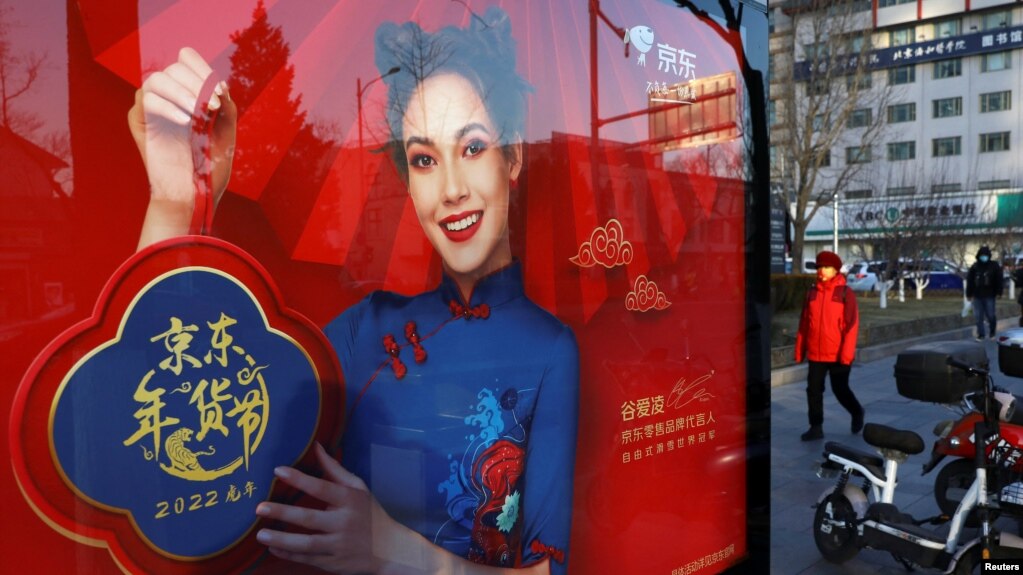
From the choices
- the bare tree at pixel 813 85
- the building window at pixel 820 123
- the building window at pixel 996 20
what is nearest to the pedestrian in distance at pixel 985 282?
the bare tree at pixel 813 85

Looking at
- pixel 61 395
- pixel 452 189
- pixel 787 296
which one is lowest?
pixel 787 296

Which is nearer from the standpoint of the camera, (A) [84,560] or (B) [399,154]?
(A) [84,560]

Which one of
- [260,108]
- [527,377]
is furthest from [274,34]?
[527,377]

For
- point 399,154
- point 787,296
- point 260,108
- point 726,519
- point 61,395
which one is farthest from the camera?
point 787,296

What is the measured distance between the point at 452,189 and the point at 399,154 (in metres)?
0.17

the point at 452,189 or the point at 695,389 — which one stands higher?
the point at 452,189

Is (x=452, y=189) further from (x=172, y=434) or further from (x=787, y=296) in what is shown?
(x=787, y=296)

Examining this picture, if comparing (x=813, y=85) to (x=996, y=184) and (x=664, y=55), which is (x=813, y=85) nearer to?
(x=664, y=55)

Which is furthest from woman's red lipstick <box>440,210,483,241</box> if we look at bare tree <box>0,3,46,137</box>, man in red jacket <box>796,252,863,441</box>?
man in red jacket <box>796,252,863,441</box>

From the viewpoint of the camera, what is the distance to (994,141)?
152ft

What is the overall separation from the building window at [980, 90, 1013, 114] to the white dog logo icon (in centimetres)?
5379

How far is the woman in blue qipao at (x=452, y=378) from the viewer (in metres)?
1.63

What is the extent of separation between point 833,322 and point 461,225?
625 centimetres

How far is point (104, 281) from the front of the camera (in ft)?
4.18
